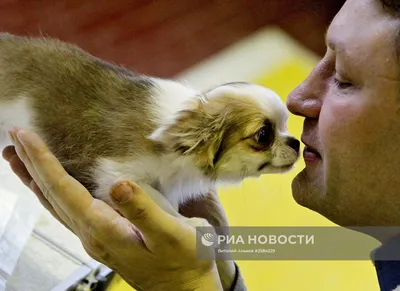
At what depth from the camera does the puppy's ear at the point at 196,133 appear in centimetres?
100

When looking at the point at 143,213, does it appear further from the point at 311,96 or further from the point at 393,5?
the point at 393,5

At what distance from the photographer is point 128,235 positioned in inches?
36.2

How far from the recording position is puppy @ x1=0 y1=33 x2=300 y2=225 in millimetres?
1015

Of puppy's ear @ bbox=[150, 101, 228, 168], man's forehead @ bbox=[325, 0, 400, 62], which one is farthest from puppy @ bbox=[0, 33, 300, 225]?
man's forehead @ bbox=[325, 0, 400, 62]

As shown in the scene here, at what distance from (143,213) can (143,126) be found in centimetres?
24

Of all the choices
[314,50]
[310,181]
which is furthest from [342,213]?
[314,50]

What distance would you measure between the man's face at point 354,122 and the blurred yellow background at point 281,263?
0.29 meters

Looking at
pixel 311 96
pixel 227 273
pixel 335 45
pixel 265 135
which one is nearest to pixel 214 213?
pixel 227 273

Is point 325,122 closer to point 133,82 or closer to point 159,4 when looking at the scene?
point 133,82

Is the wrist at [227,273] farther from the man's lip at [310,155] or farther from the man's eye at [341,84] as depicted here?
the man's eye at [341,84]

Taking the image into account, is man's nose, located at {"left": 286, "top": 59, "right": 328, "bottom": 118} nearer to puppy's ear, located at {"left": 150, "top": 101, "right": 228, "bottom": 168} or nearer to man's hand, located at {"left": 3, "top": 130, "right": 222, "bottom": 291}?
puppy's ear, located at {"left": 150, "top": 101, "right": 228, "bottom": 168}

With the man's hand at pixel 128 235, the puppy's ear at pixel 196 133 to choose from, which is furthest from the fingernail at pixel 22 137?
the puppy's ear at pixel 196 133

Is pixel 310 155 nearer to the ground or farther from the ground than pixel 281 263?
farther from the ground

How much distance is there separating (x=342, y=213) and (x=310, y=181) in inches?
2.6
